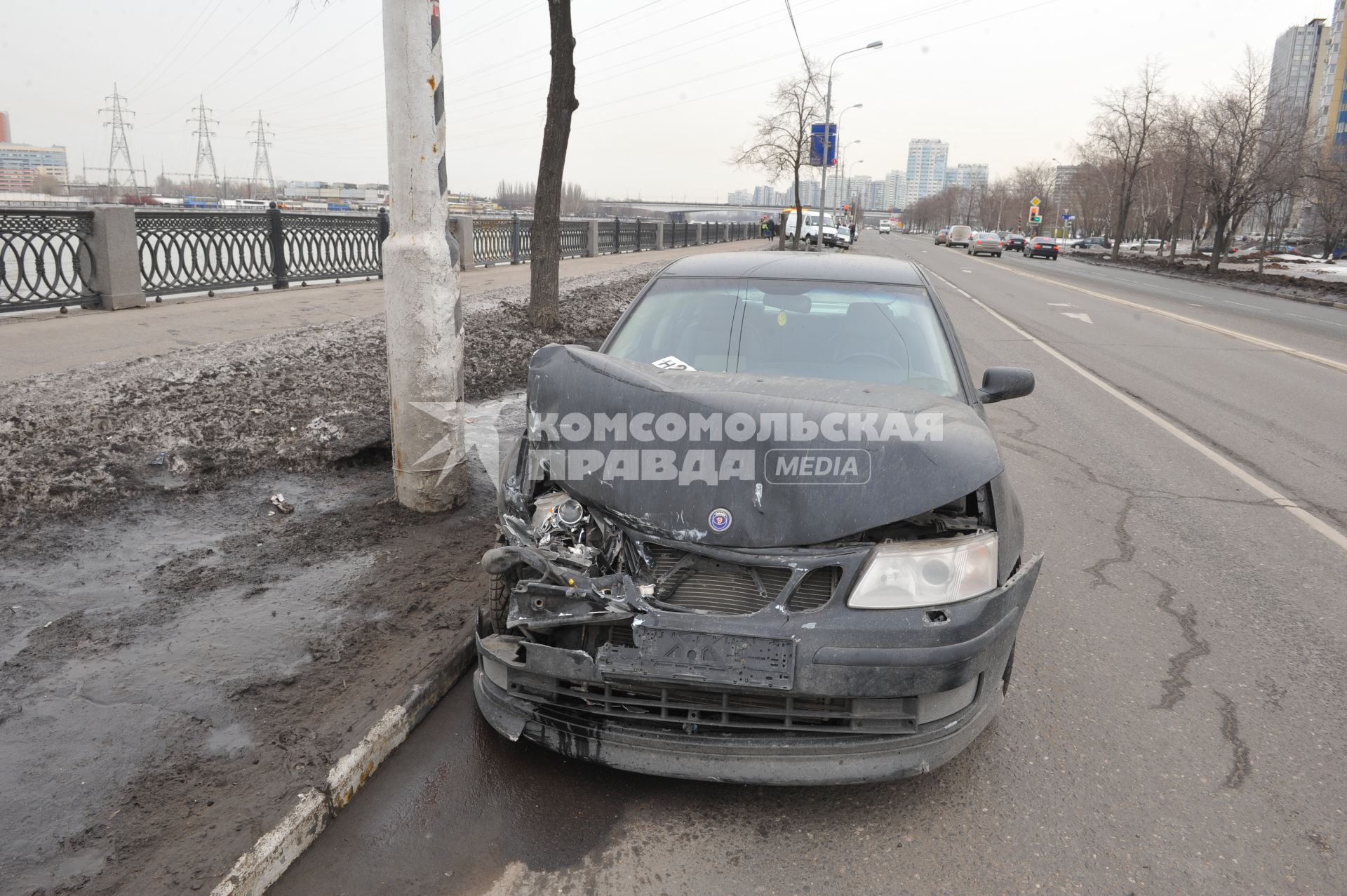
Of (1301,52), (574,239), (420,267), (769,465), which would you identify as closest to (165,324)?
(420,267)

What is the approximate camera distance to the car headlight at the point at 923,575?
103 inches

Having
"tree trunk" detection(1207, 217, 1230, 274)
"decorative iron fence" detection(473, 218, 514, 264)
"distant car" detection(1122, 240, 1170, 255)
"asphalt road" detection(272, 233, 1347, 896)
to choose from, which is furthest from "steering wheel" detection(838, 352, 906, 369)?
"distant car" detection(1122, 240, 1170, 255)

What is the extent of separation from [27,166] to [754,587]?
251 feet

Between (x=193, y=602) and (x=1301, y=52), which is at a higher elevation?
(x=1301, y=52)

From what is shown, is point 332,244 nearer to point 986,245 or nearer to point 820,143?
point 820,143

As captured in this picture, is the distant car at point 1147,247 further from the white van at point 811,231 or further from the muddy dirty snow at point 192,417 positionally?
the muddy dirty snow at point 192,417

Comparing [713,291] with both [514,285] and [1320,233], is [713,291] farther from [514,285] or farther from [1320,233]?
[1320,233]

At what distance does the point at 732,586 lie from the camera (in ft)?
8.79

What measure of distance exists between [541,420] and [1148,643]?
110 inches

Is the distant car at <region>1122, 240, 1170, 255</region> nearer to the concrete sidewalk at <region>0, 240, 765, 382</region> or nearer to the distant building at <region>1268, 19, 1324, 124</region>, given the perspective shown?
the distant building at <region>1268, 19, 1324, 124</region>

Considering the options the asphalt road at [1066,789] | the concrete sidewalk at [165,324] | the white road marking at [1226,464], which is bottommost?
the asphalt road at [1066,789]

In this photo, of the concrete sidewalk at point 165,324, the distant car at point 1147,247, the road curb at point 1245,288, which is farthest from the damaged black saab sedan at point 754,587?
the distant car at point 1147,247

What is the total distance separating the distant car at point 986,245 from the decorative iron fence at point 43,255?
5127 centimetres

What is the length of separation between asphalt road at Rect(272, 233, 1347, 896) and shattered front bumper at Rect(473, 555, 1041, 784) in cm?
22
